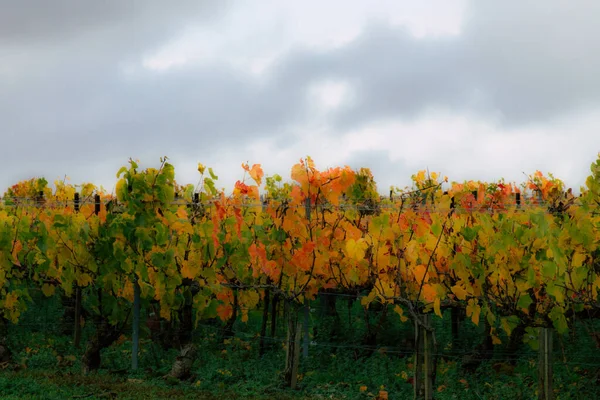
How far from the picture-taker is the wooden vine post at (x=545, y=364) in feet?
19.5

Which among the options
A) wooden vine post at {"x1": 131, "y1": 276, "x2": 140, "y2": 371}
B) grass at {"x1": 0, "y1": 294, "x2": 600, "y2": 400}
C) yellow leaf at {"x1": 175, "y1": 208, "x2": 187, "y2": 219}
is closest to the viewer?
grass at {"x1": 0, "y1": 294, "x2": 600, "y2": 400}

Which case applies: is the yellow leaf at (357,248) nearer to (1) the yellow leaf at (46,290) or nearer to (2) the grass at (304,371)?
(2) the grass at (304,371)

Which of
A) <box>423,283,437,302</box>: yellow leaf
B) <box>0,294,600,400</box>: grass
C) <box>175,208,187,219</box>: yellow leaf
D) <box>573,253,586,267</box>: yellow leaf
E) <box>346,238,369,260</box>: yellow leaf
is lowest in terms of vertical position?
<box>0,294,600,400</box>: grass

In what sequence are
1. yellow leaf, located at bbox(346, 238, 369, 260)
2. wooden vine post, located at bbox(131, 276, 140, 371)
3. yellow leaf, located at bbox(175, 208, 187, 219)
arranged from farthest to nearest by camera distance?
1. wooden vine post, located at bbox(131, 276, 140, 371)
2. yellow leaf, located at bbox(175, 208, 187, 219)
3. yellow leaf, located at bbox(346, 238, 369, 260)

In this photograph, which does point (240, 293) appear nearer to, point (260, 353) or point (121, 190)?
point (260, 353)

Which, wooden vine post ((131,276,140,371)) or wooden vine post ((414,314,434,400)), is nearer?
wooden vine post ((414,314,434,400))

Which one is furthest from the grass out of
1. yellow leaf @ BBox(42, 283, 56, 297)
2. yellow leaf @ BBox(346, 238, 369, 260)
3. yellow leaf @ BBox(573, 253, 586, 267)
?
yellow leaf @ BBox(346, 238, 369, 260)

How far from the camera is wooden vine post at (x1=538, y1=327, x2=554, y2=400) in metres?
5.95

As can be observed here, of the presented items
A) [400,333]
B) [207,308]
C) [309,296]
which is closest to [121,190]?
[207,308]

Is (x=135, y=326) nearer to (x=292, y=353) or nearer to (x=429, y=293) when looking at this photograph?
(x=292, y=353)

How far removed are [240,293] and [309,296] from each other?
41.5 inches

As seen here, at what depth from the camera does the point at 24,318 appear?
33.7 feet

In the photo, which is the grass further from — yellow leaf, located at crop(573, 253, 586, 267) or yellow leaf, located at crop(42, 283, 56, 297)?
yellow leaf, located at crop(573, 253, 586, 267)

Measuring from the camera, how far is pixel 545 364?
598cm
